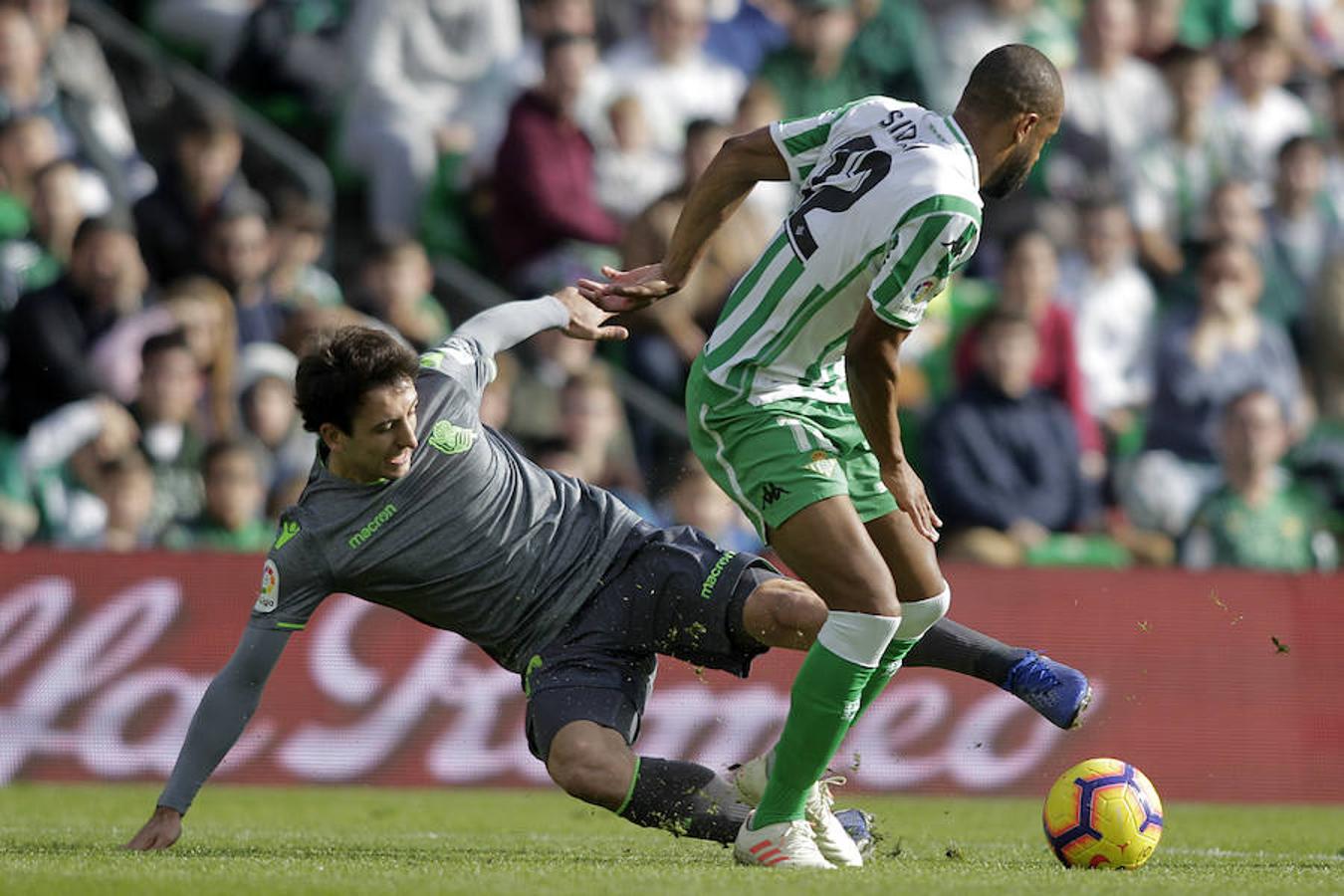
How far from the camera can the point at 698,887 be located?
557cm

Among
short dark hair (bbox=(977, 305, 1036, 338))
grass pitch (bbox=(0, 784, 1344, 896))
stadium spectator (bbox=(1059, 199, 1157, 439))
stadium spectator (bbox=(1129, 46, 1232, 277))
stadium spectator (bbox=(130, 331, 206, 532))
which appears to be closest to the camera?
grass pitch (bbox=(0, 784, 1344, 896))

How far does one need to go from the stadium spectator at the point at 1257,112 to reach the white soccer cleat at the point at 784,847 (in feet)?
32.8

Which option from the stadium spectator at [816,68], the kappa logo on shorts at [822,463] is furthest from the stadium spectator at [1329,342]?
the kappa logo on shorts at [822,463]

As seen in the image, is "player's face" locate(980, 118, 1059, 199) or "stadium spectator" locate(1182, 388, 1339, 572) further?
"stadium spectator" locate(1182, 388, 1339, 572)

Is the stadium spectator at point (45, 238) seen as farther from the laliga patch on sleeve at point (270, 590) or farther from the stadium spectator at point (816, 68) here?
the laliga patch on sleeve at point (270, 590)

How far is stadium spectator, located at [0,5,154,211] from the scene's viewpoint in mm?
12414

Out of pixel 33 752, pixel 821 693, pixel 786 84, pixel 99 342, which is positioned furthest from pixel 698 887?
pixel 786 84

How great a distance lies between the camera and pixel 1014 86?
6309 mm

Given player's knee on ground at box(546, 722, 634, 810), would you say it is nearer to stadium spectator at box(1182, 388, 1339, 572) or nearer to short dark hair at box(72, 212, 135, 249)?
short dark hair at box(72, 212, 135, 249)

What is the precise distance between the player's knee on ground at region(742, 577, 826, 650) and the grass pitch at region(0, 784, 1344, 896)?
0.75 metres

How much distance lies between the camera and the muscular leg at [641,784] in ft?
21.6

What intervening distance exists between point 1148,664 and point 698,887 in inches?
226

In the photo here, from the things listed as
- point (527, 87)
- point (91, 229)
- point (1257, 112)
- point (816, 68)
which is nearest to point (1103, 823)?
point (91, 229)

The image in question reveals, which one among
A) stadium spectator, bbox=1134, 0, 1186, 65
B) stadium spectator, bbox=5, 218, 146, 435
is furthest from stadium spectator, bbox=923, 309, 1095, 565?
stadium spectator, bbox=5, 218, 146, 435
